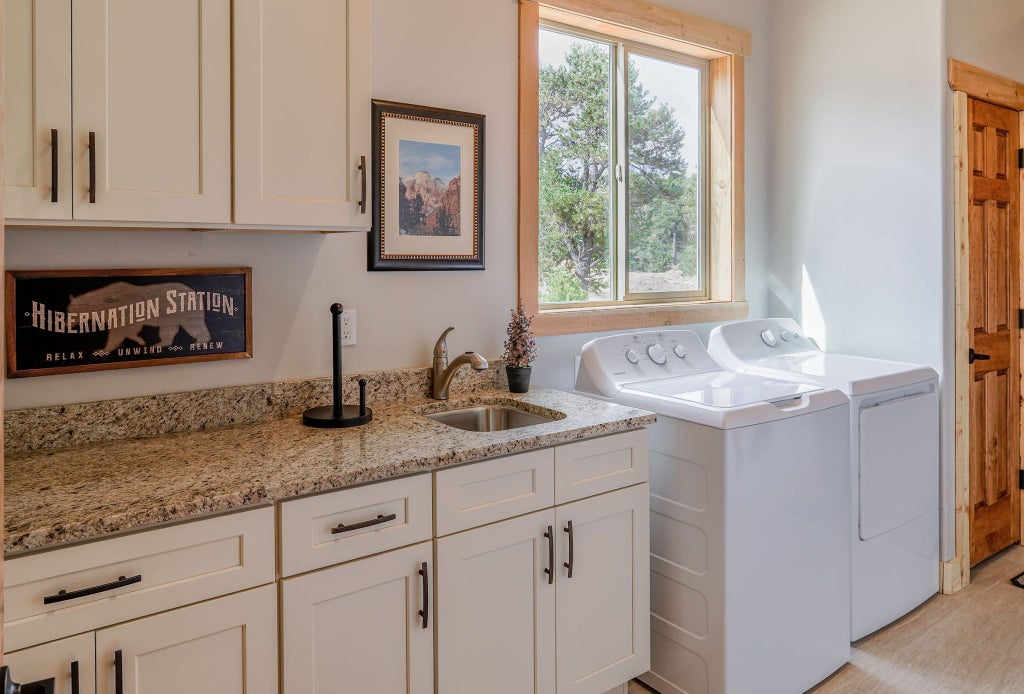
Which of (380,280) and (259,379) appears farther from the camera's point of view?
(380,280)

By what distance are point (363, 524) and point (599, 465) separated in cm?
73

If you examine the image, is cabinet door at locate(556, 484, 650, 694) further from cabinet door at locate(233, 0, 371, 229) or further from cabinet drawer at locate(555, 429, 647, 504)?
cabinet door at locate(233, 0, 371, 229)

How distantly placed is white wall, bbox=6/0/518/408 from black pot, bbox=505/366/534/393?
0.59 ft

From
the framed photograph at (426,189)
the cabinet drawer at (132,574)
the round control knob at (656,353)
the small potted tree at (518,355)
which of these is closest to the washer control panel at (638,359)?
the round control knob at (656,353)

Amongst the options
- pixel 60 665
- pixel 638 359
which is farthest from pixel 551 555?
pixel 60 665

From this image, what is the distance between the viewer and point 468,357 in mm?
2236

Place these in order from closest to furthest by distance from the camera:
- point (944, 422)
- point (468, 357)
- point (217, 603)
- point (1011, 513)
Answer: point (217, 603) → point (468, 357) → point (944, 422) → point (1011, 513)

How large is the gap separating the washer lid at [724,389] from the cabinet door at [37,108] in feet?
5.76

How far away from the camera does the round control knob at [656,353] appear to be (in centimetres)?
271

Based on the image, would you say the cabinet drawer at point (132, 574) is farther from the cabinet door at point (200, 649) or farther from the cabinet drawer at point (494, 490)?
the cabinet drawer at point (494, 490)

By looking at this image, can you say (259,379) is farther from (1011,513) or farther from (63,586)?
(1011,513)

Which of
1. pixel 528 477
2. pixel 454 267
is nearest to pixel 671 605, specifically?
pixel 528 477

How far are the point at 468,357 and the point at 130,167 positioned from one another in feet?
3.49

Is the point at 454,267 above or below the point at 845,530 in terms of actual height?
above
